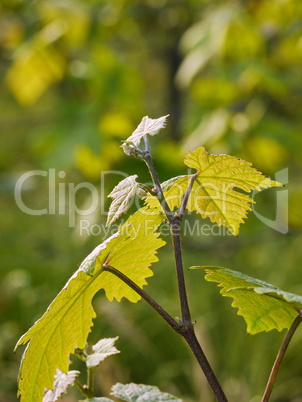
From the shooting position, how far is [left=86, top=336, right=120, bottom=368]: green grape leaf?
58 cm

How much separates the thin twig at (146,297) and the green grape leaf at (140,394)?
13 cm

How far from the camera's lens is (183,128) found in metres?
2.37

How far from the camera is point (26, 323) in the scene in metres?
2.41

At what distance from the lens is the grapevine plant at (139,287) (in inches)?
19.0

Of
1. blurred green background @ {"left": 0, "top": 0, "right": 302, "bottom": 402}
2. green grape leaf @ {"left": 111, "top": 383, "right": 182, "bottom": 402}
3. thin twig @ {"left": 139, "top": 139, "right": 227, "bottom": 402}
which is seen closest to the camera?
thin twig @ {"left": 139, "top": 139, "right": 227, "bottom": 402}

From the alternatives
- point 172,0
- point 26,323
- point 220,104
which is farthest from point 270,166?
point 26,323

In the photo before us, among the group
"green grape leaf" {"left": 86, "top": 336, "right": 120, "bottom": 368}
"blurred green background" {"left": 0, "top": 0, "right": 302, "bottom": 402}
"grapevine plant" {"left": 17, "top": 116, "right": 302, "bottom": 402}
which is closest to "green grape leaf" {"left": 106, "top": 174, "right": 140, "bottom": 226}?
"grapevine plant" {"left": 17, "top": 116, "right": 302, "bottom": 402}

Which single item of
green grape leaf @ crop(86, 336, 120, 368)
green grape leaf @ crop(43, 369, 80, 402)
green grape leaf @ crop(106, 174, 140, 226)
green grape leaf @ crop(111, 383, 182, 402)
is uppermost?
green grape leaf @ crop(106, 174, 140, 226)

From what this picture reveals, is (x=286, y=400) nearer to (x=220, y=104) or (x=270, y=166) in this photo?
(x=270, y=166)

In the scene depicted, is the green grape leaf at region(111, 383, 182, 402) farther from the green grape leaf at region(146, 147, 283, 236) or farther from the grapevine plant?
the green grape leaf at region(146, 147, 283, 236)

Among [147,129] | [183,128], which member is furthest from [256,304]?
[183,128]

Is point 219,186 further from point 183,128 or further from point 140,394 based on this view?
point 183,128

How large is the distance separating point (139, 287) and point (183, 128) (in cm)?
189

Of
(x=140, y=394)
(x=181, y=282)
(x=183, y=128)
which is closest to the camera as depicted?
(x=181, y=282)
